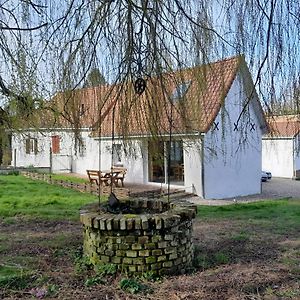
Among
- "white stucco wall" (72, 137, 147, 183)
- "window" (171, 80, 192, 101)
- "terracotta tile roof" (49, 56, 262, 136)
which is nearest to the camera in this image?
"terracotta tile roof" (49, 56, 262, 136)

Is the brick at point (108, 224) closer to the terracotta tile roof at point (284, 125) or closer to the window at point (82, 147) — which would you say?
the window at point (82, 147)

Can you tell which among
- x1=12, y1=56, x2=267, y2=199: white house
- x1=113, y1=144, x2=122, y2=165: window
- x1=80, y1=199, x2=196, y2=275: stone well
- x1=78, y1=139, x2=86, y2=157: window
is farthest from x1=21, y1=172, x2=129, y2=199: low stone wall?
x1=78, y1=139, x2=86, y2=157: window

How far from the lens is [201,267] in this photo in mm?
4945

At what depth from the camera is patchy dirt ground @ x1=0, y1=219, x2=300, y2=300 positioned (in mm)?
3992

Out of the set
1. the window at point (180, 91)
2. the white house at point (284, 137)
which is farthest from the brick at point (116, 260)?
the white house at point (284, 137)

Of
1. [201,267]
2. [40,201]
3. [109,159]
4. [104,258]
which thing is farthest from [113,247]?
[109,159]

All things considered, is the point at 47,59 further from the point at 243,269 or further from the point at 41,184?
the point at 41,184

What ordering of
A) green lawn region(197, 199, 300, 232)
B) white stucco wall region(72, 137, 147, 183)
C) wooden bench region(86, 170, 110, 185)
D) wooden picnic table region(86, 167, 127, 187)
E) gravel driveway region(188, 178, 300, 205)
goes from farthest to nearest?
wooden bench region(86, 170, 110, 185)
wooden picnic table region(86, 167, 127, 187)
gravel driveway region(188, 178, 300, 205)
green lawn region(197, 199, 300, 232)
white stucco wall region(72, 137, 147, 183)

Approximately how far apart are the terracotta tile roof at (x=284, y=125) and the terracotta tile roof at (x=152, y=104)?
475 millimetres

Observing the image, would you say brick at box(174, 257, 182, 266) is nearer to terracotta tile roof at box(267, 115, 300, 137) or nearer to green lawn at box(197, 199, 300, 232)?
terracotta tile roof at box(267, 115, 300, 137)

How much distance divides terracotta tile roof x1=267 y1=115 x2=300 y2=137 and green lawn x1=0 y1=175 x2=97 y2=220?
683cm

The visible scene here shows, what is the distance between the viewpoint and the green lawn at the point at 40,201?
9.51 m

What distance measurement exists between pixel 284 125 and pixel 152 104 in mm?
1292

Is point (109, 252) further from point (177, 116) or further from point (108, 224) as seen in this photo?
point (177, 116)
